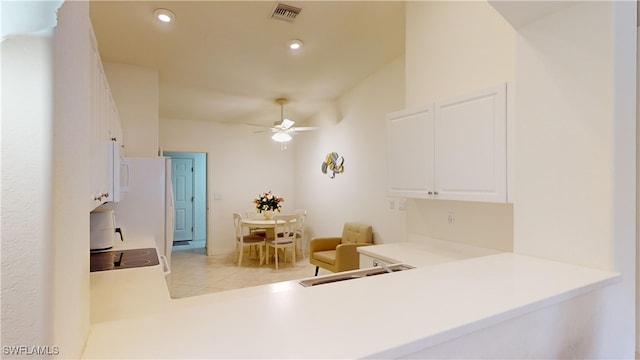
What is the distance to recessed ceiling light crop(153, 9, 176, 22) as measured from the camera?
270cm

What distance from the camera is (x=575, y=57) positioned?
1.41 metres

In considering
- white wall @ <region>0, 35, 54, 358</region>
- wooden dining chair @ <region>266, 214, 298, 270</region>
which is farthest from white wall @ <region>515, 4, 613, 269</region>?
wooden dining chair @ <region>266, 214, 298, 270</region>

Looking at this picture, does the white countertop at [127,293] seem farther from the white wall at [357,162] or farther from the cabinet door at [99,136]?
the white wall at [357,162]

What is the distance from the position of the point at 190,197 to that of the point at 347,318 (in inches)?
293

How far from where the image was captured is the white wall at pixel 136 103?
12.0ft

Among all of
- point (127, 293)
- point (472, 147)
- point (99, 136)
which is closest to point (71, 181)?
point (99, 136)

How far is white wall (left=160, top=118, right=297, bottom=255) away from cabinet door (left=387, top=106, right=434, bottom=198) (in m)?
4.19

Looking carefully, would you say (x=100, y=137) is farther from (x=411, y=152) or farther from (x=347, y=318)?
(x=411, y=152)

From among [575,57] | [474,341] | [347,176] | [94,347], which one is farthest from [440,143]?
[347,176]

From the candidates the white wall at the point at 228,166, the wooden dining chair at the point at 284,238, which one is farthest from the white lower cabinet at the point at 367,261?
the white wall at the point at 228,166

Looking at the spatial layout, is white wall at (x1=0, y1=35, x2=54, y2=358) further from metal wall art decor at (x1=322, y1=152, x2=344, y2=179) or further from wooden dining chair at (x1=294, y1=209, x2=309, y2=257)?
wooden dining chair at (x1=294, y1=209, x2=309, y2=257)

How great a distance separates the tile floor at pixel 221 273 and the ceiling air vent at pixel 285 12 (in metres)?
3.26

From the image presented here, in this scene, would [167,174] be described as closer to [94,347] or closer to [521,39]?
[94,347]

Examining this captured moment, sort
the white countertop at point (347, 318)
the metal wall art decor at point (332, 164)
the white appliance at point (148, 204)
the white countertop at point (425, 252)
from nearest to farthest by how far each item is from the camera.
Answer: the white countertop at point (347, 318) → the white countertop at point (425, 252) → the white appliance at point (148, 204) → the metal wall art decor at point (332, 164)
